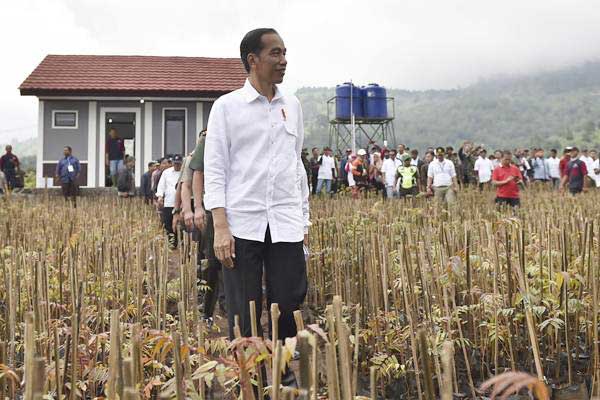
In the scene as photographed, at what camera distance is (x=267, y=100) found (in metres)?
2.43

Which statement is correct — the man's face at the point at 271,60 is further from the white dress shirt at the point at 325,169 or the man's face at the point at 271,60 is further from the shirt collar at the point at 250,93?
the white dress shirt at the point at 325,169

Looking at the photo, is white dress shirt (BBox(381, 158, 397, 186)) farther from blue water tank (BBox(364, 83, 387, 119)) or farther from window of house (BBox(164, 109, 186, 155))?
blue water tank (BBox(364, 83, 387, 119))

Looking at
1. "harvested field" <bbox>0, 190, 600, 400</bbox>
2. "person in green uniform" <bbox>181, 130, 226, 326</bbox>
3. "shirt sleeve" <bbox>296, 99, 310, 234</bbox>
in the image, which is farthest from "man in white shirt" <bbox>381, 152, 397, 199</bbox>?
"shirt sleeve" <bbox>296, 99, 310, 234</bbox>

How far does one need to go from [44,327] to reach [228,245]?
809 millimetres

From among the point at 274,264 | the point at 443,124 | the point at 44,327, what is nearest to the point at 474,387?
the point at 274,264

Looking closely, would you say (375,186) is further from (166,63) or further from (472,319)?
(472,319)

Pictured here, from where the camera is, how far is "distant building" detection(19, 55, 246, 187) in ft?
50.3

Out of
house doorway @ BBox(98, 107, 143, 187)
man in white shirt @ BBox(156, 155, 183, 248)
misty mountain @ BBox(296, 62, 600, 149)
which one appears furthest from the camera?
misty mountain @ BBox(296, 62, 600, 149)

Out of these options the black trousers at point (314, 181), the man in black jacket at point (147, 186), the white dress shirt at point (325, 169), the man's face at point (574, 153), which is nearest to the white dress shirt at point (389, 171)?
the white dress shirt at point (325, 169)

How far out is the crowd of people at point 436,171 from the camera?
414 inches

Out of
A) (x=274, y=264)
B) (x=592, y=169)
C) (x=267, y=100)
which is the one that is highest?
(x=592, y=169)

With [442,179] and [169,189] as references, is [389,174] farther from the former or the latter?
[169,189]

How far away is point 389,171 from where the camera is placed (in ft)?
41.8

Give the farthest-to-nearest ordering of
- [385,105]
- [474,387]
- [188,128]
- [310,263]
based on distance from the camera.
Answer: [385,105]
[188,128]
[310,263]
[474,387]
